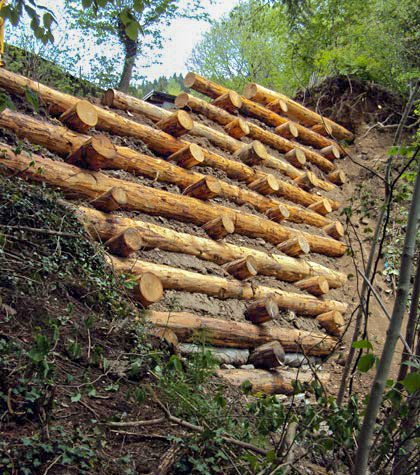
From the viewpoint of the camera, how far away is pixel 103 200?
542cm

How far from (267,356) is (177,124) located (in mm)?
3594

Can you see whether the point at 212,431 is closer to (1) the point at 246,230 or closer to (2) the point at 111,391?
(2) the point at 111,391

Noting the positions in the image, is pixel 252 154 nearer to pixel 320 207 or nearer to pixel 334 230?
pixel 320 207

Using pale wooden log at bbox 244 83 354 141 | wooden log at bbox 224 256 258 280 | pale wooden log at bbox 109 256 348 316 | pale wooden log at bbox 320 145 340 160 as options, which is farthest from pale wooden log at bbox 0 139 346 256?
pale wooden log at bbox 244 83 354 141

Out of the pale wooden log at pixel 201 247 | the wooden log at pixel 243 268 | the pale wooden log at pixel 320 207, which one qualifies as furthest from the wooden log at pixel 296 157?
the wooden log at pixel 243 268

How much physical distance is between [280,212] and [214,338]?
129 inches

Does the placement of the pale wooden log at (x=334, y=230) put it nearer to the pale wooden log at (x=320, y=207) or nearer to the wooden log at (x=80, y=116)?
the pale wooden log at (x=320, y=207)

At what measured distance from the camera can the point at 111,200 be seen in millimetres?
5359

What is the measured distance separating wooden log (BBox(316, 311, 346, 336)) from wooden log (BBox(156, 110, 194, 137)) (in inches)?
129

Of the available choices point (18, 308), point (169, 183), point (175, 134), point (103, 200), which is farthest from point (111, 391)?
point (175, 134)

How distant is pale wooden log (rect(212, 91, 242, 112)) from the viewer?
9547mm

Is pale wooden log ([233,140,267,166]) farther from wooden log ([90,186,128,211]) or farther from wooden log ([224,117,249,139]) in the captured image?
wooden log ([90,186,128,211])

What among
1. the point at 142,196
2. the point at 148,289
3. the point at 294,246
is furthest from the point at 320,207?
the point at 148,289

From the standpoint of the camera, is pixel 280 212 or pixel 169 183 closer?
pixel 169 183
